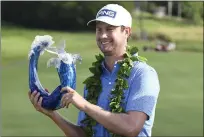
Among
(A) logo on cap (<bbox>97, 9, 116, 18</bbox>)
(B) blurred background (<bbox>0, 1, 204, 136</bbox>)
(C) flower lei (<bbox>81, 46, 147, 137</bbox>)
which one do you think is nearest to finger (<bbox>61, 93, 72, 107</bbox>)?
(C) flower lei (<bbox>81, 46, 147, 137</bbox>)

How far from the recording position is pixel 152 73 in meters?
1.79

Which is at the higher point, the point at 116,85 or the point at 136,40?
the point at 116,85

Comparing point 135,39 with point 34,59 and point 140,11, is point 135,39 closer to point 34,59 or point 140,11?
point 140,11

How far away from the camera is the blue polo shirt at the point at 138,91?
69.0 inches

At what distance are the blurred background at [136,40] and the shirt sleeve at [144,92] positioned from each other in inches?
230

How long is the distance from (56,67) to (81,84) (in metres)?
1.96

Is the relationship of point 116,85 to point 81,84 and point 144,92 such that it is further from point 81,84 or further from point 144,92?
point 81,84

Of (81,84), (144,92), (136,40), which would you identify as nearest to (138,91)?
(144,92)

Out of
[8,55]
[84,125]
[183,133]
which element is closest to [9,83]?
[8,55]

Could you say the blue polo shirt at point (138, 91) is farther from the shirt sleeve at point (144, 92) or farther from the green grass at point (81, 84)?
the green grass at point (81, 84)

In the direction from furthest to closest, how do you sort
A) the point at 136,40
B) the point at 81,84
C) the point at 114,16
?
the point at 136,40 → the point at 81,84 → the point at 114,16

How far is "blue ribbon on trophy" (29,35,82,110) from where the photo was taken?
1.74 m

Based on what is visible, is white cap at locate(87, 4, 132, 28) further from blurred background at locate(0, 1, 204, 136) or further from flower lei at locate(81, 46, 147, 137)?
blurred background at locate(0, 1, 204, 136)

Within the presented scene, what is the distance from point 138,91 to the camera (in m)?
1.76
